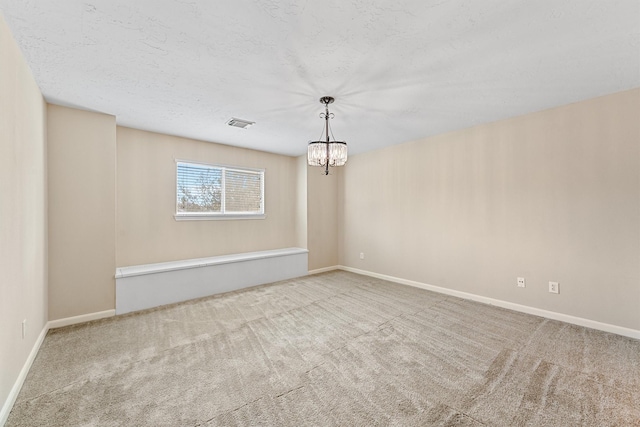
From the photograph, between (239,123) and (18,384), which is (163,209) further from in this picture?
(18,384)

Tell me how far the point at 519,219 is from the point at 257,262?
386cm

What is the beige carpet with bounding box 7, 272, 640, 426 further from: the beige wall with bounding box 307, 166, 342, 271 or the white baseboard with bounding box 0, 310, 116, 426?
the beige wall with bounding box 307, 166, 342, 271

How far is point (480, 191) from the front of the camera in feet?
12.3

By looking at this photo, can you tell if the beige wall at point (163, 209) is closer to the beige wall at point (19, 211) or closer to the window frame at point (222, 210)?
the window frame at point (222, 210)

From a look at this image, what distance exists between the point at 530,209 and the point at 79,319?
547cm

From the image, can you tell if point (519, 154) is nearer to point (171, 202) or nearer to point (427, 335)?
point (427, 335)

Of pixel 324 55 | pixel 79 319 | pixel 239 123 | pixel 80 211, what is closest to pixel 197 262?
pixel 79 319

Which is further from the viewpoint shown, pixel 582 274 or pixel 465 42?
pixel 582 274

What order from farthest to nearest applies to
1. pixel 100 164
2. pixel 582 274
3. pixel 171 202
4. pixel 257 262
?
pixel 257 262, pixel 171 202, pixel 100 164, pixel 582 274

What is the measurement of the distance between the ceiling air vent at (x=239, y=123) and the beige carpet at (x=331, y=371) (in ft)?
8.04

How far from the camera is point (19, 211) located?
2.00 m

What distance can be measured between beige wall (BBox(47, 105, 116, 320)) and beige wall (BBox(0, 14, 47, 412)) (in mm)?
248

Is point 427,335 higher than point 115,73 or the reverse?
the reverse

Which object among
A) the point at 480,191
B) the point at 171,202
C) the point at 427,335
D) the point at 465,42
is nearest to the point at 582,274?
the point at 480,191
